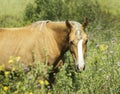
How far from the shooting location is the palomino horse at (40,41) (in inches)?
299

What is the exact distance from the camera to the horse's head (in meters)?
6.91

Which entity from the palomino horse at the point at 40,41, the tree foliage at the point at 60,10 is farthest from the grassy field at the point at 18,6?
the palomino horse at the point at 40,41

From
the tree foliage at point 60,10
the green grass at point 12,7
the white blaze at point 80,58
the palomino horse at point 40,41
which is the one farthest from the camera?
the green grass at point 12,7

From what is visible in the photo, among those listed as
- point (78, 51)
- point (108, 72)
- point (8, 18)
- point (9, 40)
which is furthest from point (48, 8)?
point (108, 72)

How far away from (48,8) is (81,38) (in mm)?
8966

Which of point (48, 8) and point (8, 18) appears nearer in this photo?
point (48, 8)

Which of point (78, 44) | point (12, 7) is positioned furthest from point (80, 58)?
point (12, 7)

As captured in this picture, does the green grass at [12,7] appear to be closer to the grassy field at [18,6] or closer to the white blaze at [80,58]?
the grassy field at [18,6]

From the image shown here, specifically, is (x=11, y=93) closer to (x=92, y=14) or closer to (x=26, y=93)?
(x=26, y=93)

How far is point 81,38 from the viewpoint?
7109mm

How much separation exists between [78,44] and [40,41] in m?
0.99

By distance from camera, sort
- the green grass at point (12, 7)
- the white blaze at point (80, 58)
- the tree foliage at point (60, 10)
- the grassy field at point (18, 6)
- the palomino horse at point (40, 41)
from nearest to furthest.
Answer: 1. the white blaze at point (80, 58)
2. the palomino horse at point (40, 41)
3. the tree foliage at point (60, 10)
4. the green grass at point (12, 7)
5. the grassy field at point (18, 6)

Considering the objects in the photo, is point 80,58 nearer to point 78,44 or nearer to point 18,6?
point 78,44

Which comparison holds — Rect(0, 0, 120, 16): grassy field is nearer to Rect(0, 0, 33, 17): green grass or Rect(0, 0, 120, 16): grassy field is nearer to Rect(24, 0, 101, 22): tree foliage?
Rect(0, 0, 33, 17): green grass
